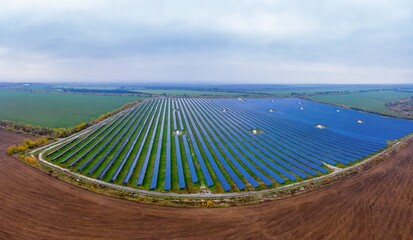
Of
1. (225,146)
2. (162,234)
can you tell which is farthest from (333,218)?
(225,146)

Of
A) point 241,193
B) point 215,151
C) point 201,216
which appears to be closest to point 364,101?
point 215,151

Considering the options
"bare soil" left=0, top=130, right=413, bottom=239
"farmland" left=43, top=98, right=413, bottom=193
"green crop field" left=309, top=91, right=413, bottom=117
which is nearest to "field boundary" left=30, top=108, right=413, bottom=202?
"farmland" left=43, top=98, right=413, bottom=193

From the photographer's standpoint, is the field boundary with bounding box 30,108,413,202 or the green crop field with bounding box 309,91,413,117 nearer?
the field boundary with bounding box 30,108,413,202

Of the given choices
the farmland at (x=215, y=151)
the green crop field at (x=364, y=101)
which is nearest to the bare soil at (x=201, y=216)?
the farmland at (x=215, y=151)

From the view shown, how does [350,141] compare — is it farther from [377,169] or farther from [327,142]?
[377,169]

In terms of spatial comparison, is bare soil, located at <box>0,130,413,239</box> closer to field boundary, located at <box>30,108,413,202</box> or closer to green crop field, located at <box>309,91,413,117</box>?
field boundary, located at <box>30,108,413,202</box>
